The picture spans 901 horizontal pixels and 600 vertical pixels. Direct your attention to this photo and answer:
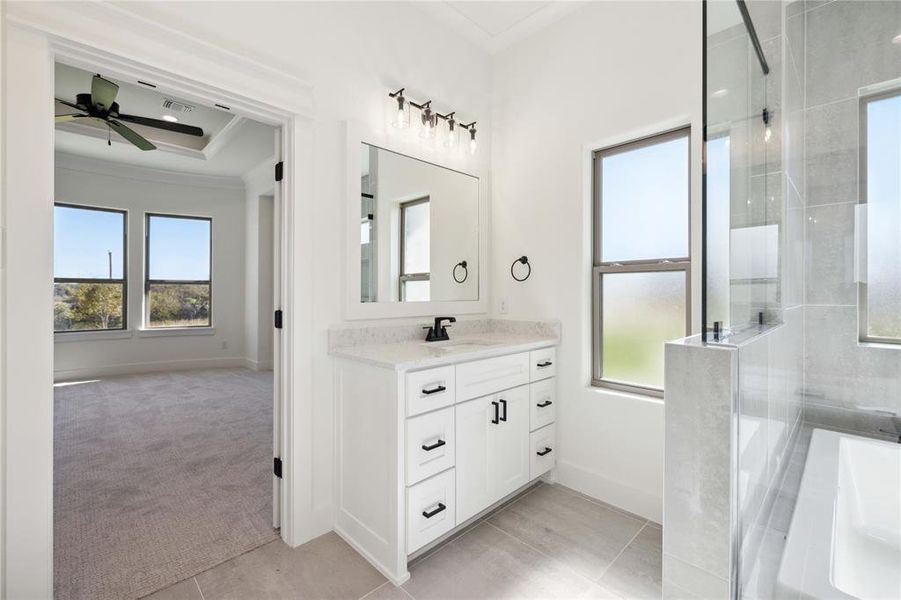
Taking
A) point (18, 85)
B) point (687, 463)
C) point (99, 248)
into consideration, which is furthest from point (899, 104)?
point (99, 248)

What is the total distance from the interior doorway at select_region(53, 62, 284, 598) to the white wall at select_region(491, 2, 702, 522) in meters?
1.53

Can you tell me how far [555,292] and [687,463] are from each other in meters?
1.59

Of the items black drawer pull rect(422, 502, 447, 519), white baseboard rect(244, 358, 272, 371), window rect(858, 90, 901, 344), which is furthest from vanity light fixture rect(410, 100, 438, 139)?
white baseboard rect(244, 358, 272, 371)

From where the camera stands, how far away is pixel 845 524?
1327mm

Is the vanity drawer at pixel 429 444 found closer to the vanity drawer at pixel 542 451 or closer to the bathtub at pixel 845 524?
the vanity drawer at pixel 542 451

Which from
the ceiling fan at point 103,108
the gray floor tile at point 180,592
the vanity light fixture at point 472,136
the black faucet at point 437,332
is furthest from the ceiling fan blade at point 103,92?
the gray floor tile at point 180,592

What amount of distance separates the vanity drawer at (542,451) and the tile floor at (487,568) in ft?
0.90

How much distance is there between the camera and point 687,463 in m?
0.94

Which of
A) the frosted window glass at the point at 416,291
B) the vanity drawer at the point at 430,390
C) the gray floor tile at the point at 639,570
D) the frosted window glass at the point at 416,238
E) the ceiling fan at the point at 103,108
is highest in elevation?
the ceiling fan at the point at 103,108

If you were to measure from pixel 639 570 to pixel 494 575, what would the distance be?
0.62m

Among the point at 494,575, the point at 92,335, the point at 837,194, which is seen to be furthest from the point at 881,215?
the point at 92,335

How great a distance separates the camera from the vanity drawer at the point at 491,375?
6.07ft

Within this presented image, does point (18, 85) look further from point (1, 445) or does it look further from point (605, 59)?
point (605, 59)

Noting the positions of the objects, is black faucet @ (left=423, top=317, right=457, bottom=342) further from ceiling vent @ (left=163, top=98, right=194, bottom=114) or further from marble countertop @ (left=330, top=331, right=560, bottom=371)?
ceiling vent @ (left=163, top=98, right=194, bottom=114)
